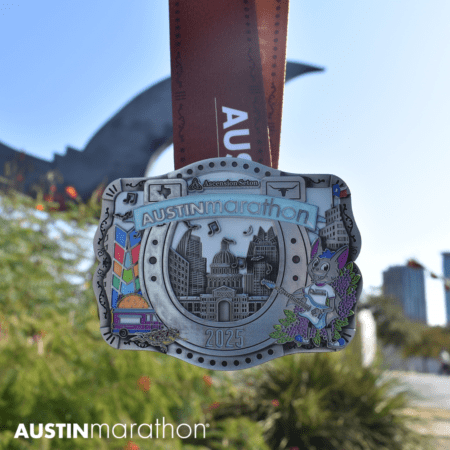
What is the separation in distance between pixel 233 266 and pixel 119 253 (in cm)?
22

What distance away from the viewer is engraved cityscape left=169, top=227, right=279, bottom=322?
2.38ft

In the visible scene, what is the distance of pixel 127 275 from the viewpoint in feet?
2.47

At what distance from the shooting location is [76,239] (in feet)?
14.0

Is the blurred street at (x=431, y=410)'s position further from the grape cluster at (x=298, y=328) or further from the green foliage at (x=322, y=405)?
the grape cluster at (x=298, y=328)

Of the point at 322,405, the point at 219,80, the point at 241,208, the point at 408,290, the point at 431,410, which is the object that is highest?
the point at 408,290

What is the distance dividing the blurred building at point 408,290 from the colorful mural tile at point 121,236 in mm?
31607

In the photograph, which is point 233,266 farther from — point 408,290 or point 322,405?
point 408,290

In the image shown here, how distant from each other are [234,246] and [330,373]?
19.7 feet

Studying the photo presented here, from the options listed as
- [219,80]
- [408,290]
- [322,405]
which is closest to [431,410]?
[322,405]

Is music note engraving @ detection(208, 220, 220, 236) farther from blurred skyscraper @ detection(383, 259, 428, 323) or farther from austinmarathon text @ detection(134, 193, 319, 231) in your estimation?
blurred skyscraper @ detection(383, 259, 428, 323)

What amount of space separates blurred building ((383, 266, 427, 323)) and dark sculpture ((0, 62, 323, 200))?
28.6 metres

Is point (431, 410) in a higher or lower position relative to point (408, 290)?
lower

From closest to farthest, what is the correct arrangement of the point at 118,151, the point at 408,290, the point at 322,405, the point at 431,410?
the point at 118,151, the point at 322,405, the point at 431,410, the point at 408,290

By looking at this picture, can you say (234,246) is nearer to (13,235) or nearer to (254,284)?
(254,284)
